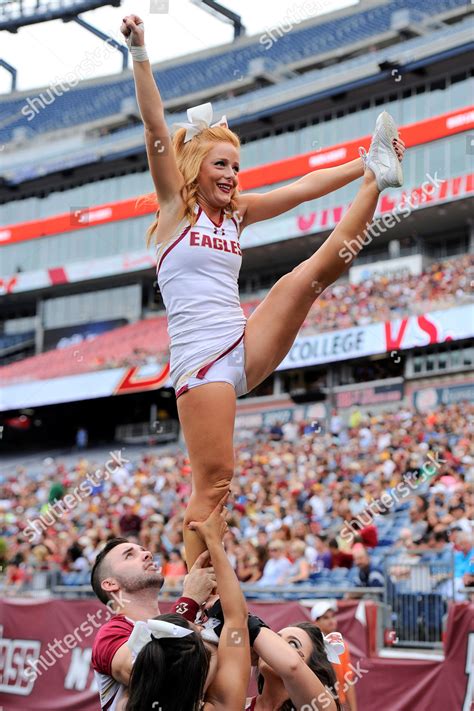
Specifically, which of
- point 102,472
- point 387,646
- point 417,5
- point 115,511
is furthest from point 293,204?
point 417,5

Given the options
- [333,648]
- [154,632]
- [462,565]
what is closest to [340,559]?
[462,565]

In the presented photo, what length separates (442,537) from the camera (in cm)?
1016

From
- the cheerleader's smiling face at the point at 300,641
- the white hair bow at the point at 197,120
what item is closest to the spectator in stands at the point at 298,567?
the cheerleader's smiling face at the point at 300,641

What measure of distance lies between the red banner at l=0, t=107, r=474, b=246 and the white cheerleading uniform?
22382 mm

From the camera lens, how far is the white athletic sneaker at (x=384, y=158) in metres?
3.58

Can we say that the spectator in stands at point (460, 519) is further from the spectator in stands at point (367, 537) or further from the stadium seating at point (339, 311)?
the stadium seating at point (339, 311)

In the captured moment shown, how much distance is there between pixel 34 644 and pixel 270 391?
21.3m

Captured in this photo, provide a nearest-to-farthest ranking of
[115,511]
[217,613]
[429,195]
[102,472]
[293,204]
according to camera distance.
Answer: [217,613]
[293,204]
[115,511]
[102,472]
[429,195]

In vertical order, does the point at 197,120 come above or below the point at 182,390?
above

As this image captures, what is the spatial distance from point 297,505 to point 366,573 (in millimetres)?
4914

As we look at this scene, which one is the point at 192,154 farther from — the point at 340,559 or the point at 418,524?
the point at 418,524

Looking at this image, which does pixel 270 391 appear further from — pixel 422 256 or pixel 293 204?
pixel 293 204

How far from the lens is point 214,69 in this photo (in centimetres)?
4312

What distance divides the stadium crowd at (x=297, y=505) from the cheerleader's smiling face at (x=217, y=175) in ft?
19.3
